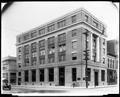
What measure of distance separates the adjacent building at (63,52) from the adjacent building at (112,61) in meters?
0.08

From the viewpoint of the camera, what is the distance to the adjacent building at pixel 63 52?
2.31m

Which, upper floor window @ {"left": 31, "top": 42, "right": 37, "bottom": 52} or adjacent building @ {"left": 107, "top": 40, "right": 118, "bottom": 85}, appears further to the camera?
adjacent building @ {"left": 107, "top": 40, "right": 118, "bottom": 85}

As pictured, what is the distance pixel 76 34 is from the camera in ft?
7.72

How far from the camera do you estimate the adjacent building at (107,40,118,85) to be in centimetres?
265

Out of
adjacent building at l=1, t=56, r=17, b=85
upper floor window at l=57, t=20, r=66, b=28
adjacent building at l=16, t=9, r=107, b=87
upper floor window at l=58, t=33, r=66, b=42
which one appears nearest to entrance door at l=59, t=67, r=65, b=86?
adjacent building at l=16, t=9, r=107, b=87

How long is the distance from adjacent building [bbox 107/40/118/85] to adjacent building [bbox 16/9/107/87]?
8 cm

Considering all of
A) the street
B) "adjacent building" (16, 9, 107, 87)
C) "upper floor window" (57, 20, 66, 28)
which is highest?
"upper floor window" (57, 20, 66, 28)

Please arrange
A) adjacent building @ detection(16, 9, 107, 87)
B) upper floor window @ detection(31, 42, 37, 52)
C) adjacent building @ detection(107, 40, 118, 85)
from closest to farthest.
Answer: adjacent building @ detection(16, 9, 107, 87) → upper floor window @ detection(31, 42, 37, 52) → adjacent building @ detection(107, 40, 118, 85)

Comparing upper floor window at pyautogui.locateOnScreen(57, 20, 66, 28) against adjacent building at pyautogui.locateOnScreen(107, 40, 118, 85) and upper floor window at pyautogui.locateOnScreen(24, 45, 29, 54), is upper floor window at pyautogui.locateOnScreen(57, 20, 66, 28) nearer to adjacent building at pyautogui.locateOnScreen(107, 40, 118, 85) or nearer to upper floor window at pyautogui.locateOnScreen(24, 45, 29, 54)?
upper floor window at pyautogui.locateOnScreen(24, 45, 29, 54)

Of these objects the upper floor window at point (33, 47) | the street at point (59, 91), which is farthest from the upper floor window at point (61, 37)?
the street at point (59, 91)

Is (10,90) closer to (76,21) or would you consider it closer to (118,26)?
(76,21)

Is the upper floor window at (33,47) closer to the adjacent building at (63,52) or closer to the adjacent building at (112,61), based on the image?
the adjacent building at (63,52)

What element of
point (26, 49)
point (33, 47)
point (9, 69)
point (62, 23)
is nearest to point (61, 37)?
point (62, 23)

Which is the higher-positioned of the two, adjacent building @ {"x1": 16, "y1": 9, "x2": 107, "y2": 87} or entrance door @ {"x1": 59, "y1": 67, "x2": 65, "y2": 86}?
adjacent building @ {"x1": 16, "y1": 9, "x2": 107, "y2": 87}
